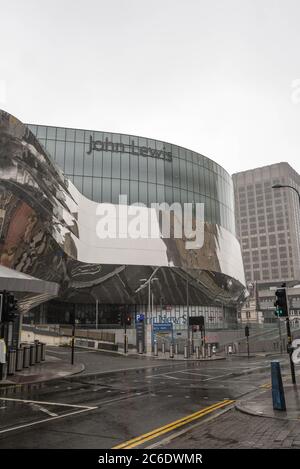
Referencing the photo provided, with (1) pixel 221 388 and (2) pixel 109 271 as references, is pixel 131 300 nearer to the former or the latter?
(2) pixel 109 271

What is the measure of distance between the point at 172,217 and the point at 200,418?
209 ft

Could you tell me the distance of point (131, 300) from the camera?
75.9 m

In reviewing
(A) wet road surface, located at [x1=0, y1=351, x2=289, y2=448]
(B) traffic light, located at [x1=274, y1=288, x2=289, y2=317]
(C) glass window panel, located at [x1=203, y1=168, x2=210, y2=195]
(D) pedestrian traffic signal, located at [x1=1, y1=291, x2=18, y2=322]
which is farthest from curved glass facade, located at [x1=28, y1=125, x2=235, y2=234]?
(B) traffic light, located at [x1=274, y1=288, x2=289, y2=317]

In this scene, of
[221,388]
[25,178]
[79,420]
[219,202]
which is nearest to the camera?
[79,420]

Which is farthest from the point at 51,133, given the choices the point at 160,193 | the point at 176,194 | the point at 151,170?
the point at 176,194

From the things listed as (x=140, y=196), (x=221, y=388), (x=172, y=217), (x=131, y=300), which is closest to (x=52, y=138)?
(x=140, y=196)

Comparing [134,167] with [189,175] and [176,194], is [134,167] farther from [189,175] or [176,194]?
[189,175]

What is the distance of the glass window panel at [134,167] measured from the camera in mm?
75125

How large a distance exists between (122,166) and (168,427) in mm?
66864

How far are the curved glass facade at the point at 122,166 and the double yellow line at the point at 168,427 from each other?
5999 centimetres

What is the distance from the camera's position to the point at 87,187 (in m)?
72.1

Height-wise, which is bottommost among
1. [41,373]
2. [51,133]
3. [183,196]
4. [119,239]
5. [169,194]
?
[41,373]

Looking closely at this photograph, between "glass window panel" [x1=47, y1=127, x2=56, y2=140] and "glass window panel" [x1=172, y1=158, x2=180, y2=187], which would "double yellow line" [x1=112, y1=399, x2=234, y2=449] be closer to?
"glass window panel" [x1=172, y1=158, x2=180, y2=187]

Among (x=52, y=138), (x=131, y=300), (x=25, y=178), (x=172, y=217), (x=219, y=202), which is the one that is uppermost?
(x=52, y=138)
